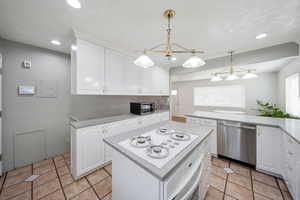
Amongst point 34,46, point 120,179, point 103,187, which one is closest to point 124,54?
point 34,46

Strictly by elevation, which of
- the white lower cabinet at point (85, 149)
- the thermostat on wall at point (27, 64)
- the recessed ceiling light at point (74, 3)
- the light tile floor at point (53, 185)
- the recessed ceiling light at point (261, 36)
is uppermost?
the recessed ceiling light at point (261, 36)

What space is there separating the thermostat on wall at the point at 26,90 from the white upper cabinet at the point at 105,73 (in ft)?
2.89

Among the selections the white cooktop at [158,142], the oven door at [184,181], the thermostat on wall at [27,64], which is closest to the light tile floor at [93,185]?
the oven door at [184,181]

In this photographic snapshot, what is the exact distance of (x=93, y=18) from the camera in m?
1.41

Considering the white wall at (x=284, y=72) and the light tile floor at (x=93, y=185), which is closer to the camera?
the light tile floor at (x=93, y=185)

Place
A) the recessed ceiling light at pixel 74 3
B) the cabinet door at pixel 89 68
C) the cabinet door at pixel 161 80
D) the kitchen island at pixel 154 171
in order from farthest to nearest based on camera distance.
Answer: the cabinet door at pixel 161 80, the cabinet door at pixel 89 68, the recessed ceiling light at pixel 74 3, the kitchen island at pixel 154 171

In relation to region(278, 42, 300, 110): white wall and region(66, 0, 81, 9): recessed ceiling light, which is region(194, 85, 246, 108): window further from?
region(66, 0, 81, 9): recessed ceiling light

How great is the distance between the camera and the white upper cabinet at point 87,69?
5.80 ft

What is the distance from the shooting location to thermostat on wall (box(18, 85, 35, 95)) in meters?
1.93

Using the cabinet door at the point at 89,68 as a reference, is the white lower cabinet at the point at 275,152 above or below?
below

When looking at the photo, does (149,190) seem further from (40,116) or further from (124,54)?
(40,116)

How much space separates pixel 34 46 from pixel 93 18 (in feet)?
5.46

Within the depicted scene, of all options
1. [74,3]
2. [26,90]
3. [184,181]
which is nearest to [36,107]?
[26,90]

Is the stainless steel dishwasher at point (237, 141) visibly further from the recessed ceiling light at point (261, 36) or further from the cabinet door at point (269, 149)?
the recessed ceiling light at point (261, 36)
